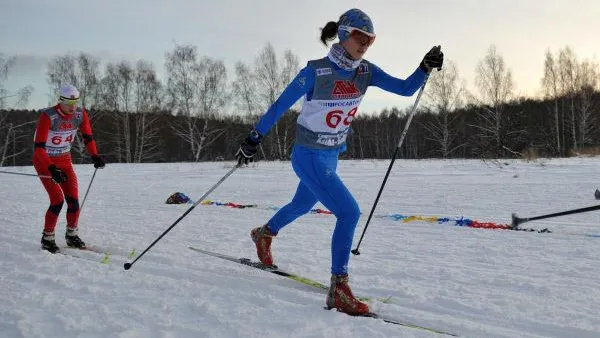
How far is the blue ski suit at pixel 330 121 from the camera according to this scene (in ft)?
10.1

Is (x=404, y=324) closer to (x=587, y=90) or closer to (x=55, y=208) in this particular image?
(x=55, y=208)

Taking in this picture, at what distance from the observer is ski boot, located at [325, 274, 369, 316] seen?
2.83 metres

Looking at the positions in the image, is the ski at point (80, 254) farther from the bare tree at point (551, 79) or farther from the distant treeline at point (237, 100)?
the bare tree at point (551, 79)

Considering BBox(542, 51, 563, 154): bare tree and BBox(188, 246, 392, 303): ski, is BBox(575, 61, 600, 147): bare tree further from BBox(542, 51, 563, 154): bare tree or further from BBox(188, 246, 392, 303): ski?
BBox(188, 246, 392, 303): ski

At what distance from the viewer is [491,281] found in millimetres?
3697

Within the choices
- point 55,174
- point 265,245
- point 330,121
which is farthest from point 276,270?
point 55,174

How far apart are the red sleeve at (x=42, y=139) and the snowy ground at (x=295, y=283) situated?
99cm

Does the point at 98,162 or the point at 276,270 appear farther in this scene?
the point at 98,162

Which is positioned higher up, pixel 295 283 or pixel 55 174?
pixel 55 174

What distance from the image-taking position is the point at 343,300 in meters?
2.88

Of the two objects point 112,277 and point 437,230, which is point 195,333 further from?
point 437,230

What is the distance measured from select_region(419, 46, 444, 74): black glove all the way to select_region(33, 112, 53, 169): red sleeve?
13.5ft

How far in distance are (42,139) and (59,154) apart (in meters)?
0.33

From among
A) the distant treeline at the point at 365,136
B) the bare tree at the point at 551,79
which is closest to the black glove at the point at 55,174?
the distant treeline at the point at 365,136
